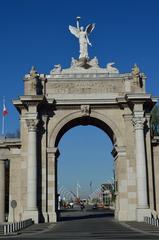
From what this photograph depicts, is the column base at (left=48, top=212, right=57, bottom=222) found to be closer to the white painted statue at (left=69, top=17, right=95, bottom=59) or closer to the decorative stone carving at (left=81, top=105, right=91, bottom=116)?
the decorative stone carving at (left=81, top=105, right=91, bottom=116)

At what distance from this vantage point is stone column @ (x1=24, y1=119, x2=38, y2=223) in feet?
131

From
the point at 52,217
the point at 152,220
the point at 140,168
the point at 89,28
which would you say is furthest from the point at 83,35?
the point at 152,220

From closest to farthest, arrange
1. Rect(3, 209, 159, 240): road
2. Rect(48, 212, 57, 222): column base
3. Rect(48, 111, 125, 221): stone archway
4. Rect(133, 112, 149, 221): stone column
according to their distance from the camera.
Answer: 1. Rect(3, 209, 159, 240): road
2. Rect(133, 112, 149, 221): stone column
3. Rect(48, 212, 57, 222): column base
4. Rect(48, 111, 125, 221): stone archway

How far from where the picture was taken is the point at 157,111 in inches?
2768

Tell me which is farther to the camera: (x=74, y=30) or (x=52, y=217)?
(x=74, y=30)

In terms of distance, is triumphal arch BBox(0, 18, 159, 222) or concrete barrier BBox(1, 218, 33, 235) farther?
triumphal arch BBox(0, 18, 159, 222)

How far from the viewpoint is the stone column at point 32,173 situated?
131 ft

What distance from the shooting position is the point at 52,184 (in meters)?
42.1

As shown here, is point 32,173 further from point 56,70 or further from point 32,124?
point 56,70

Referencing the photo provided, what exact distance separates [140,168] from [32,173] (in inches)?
359

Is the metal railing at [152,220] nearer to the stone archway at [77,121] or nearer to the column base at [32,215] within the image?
the stone archway at [77,121]

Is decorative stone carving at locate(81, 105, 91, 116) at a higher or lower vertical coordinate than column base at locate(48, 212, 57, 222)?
higher

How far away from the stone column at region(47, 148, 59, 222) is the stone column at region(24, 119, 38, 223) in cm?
179

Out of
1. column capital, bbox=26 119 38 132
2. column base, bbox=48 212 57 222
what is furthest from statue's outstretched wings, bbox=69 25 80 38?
column base, bbox=48 212 57 222
